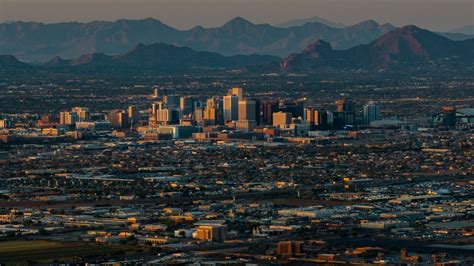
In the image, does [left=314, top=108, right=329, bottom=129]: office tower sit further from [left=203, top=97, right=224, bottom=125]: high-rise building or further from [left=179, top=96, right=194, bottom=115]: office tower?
[left=179, top=96, right=194, bottom=115]: office tower

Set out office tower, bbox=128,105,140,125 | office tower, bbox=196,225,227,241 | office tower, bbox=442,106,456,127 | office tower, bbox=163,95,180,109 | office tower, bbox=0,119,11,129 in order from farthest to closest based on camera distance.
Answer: office tower, bbox=163,95,180,109
office tower, bbox=128,105,140,125
office tower, bbox=0,119,11,129
office tower, bbox=442,106,456,127
office tower, bbox=196,225,227,241

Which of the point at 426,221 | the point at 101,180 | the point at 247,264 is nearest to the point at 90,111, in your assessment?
the point at 101,180

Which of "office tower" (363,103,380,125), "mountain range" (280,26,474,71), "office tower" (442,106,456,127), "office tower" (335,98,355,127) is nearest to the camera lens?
"office tower" (335,98,355,127)

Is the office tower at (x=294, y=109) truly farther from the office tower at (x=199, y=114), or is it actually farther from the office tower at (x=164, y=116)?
the office tower at (x=164, y=116)

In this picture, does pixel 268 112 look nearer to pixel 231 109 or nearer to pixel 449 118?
pixel 231 109

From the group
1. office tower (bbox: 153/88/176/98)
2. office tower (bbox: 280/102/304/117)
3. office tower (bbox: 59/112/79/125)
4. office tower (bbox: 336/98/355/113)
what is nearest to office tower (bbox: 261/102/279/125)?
office tower (bbox: 280/102/304/117)

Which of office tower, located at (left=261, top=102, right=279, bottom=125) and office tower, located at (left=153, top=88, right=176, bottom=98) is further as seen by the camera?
office tower, located at (left=153, top=88, right=176, bottom=98)

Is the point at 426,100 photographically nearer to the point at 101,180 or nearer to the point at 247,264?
the point at 101,180
